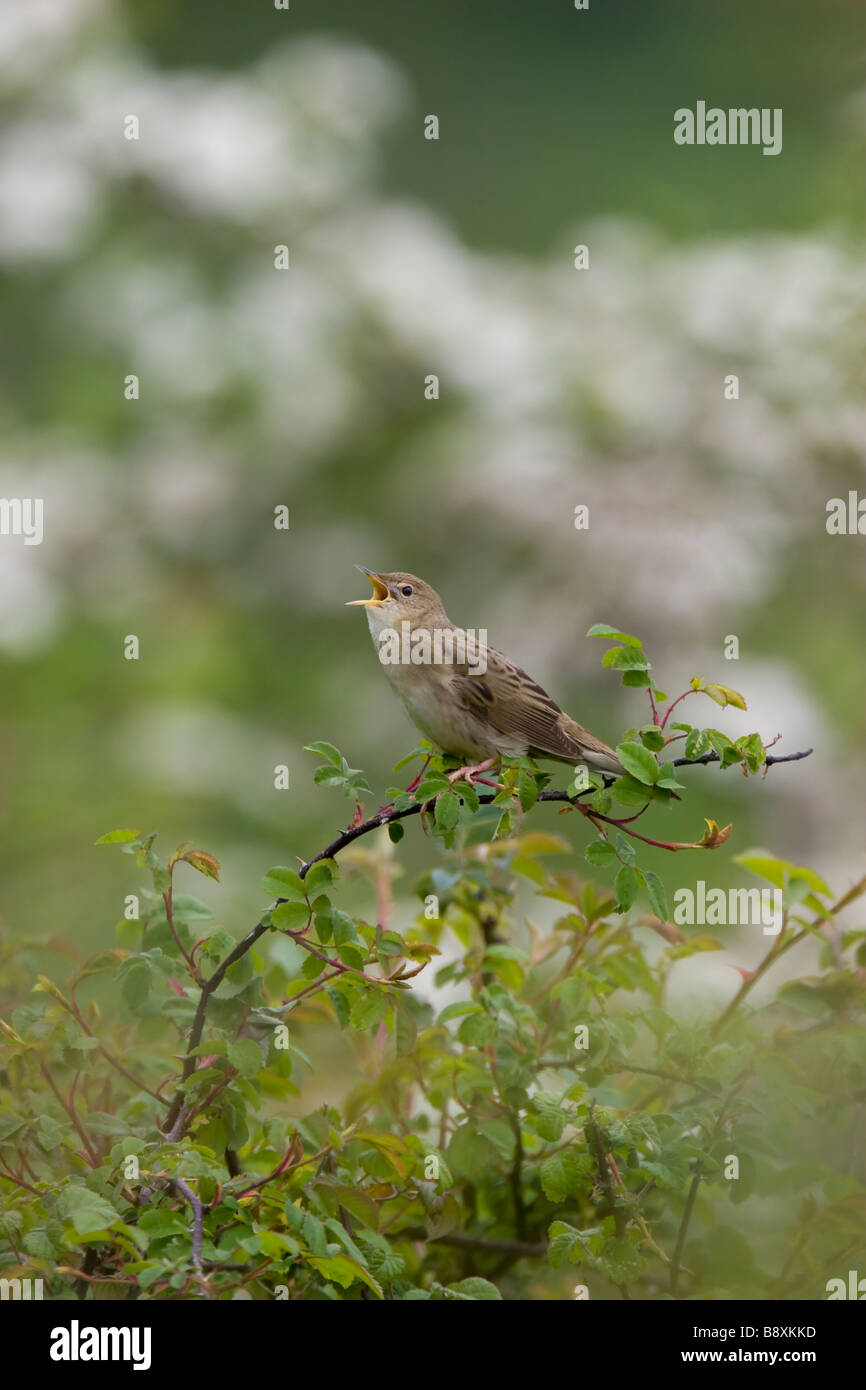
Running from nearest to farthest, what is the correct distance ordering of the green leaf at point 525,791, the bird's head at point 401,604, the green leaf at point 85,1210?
the green leaf at point 85,1210, the green leaf at point 525,791, the bird's head at point 401,604

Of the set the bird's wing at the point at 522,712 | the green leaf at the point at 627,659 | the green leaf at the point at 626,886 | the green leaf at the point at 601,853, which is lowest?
the green leaf at the point at 626,886

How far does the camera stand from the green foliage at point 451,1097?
1106 mm

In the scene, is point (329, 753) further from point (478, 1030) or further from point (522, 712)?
point (522, 712)

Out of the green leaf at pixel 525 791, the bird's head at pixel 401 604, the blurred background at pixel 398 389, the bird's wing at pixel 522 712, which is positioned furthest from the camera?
the blurred background at pixel 398 389

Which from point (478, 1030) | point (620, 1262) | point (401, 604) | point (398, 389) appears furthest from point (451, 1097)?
point (398, 389)

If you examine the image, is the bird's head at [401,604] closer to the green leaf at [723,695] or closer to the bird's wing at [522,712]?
the bird's wing at [522,712]

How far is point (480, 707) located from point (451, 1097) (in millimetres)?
580

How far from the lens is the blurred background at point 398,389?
3.98m

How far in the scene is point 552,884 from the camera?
143 cm

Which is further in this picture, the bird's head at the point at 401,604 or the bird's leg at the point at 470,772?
the bird's head at the point at 401,604

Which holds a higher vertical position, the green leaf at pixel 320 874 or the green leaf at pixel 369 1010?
the green leaf at pixel 320 874

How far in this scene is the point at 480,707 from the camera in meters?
1.82

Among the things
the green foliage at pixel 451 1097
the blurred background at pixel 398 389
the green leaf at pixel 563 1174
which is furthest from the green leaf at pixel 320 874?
the blurred background at pixel 398 389
